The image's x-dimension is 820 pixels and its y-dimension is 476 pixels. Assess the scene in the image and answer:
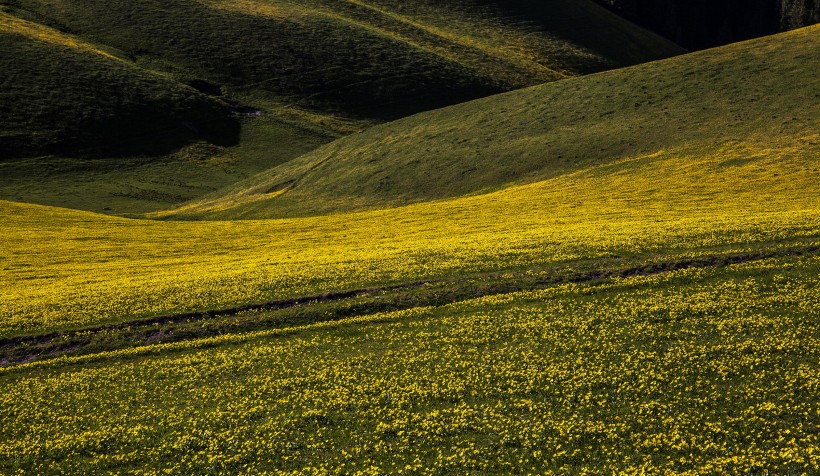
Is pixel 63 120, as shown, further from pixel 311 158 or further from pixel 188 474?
pixel 188 474

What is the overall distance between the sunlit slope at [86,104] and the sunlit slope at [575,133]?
4740 centimetres

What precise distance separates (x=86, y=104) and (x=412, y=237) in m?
126

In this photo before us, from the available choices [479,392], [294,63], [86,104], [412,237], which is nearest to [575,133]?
[412,237]

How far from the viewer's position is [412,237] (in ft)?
193

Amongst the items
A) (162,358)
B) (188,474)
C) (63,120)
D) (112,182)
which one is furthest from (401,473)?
(63,120)

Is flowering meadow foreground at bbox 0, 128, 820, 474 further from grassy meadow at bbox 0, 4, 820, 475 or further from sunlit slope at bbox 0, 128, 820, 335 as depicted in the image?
sunlit slope at bbox 0, 128, 820, 335


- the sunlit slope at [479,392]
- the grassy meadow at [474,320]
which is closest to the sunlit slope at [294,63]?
the grassy meadow at [474,320]

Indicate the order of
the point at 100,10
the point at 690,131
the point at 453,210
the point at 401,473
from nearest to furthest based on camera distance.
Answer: the point at 401,473 < the point at 453,210 < the point at 690,131 < the point at 100,10

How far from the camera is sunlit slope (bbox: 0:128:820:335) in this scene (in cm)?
4141

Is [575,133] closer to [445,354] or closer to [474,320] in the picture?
[474,320]

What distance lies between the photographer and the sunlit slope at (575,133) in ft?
270

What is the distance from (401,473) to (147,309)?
79.5 feet

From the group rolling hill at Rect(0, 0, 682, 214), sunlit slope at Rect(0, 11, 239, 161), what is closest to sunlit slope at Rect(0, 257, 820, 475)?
rolling hill at Rect(0, 0, 682, 214)

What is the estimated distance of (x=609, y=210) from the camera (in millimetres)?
61000
